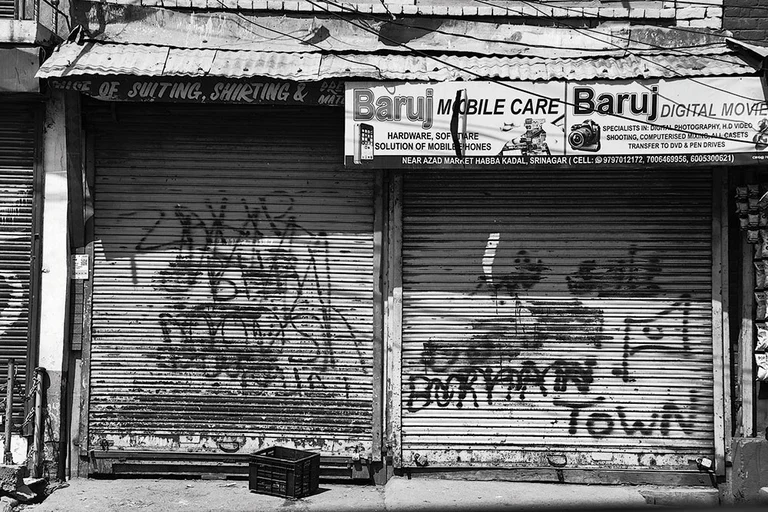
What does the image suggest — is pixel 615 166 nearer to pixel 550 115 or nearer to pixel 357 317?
pixel 550 115

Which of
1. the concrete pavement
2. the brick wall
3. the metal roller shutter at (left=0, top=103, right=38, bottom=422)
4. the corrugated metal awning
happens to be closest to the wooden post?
the concrete pavement

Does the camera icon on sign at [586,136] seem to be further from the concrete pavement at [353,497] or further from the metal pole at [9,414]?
the metal pole at [9,414]

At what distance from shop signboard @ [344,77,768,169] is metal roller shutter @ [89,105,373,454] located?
0.72 m

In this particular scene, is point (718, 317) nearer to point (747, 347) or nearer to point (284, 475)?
point (747, 347)

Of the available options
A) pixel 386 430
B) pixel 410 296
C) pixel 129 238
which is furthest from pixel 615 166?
pixel 129 238

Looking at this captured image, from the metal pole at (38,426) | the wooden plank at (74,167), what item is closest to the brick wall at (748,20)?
the wooden plank at (74,167)

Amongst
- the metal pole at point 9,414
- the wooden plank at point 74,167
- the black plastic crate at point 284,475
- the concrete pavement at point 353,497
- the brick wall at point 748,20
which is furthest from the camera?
the brick wall at point 748,20

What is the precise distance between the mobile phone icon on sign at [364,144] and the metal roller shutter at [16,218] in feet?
10.7

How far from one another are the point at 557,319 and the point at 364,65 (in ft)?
10.5

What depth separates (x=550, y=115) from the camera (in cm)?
770

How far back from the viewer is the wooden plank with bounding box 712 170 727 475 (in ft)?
26.6

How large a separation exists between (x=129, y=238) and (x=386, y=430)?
329cm

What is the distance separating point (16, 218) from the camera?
8125mm

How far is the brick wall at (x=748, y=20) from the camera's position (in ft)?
26.9
